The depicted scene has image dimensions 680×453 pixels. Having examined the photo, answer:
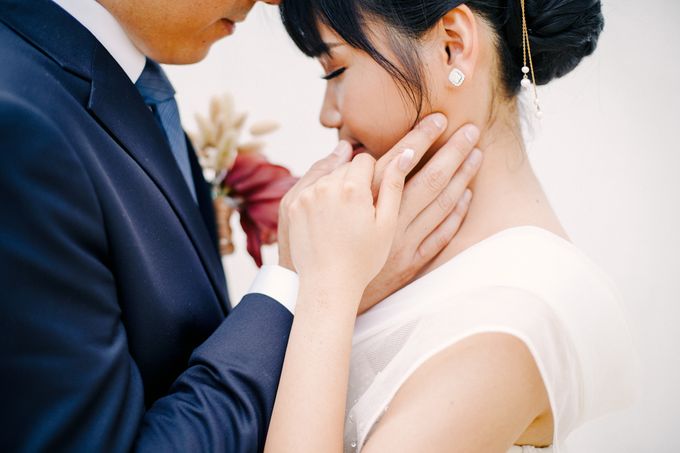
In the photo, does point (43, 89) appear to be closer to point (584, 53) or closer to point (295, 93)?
point (584, 53)

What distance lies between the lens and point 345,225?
117 cm

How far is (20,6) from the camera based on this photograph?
3.89ft

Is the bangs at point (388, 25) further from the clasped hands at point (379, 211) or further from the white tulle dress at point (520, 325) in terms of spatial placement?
the white tulle dress at point (520, 325)

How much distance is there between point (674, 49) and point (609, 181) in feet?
1.57

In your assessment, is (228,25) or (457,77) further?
(228,25)

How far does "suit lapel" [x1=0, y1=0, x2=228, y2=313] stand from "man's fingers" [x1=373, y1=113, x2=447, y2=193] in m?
0.38

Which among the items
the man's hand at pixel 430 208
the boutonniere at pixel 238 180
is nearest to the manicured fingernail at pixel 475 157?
the man's hand at pixel 430 208

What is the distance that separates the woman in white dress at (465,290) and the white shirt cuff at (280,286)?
0.25 ft

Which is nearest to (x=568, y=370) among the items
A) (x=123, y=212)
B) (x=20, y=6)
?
(x=123, y=212)

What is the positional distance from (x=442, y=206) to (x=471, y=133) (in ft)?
0.51

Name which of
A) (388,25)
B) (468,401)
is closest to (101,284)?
(468,401)

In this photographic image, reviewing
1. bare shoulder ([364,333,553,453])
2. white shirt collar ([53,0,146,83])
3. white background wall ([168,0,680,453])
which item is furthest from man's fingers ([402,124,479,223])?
white background wall ([168,0,680,453])

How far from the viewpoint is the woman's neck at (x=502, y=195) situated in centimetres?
135

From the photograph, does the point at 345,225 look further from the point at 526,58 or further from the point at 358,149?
the point at 526,58
